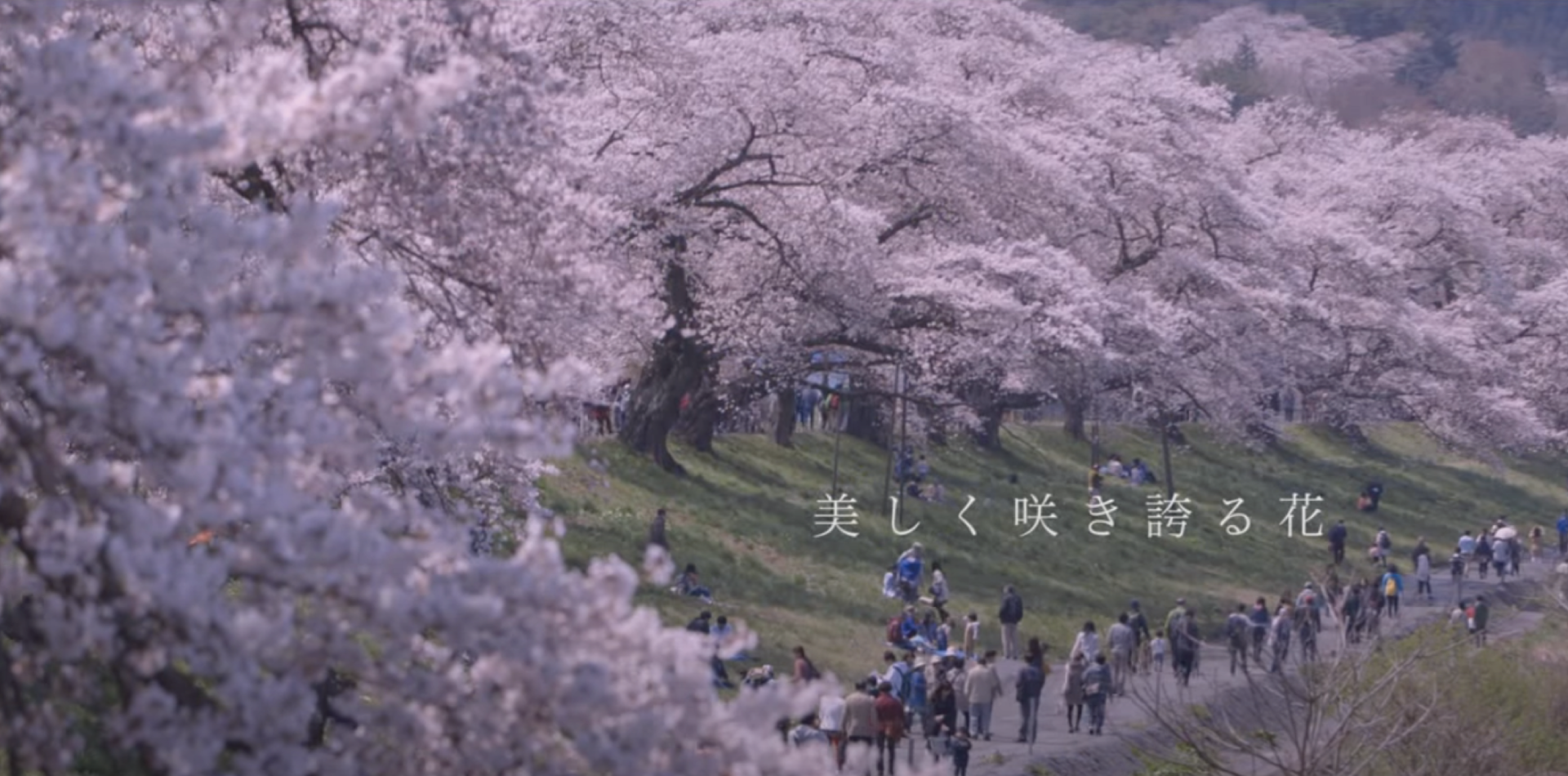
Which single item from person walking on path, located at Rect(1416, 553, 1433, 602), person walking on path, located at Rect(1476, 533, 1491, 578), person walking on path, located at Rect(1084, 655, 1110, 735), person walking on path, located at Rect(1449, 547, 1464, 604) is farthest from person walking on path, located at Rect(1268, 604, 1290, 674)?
person walking on path, located at Rect(1476, 533, 1491, 578)

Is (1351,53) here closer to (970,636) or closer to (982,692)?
(970,636)

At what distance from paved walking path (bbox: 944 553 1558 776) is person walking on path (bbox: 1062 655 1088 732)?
0.15 meters

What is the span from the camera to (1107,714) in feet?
71.1

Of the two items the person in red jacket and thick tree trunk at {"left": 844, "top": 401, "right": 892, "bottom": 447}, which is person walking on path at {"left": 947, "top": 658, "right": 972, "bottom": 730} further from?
thick tree trunk at {"left": 844, "top": 401, "right": 892, "bottom": 447}

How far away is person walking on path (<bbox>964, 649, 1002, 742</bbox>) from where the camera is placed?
19.1 meters

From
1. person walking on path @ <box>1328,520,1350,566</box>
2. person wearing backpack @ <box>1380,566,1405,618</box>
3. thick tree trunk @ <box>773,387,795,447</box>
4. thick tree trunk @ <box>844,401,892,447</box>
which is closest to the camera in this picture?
person wearing backpack @ <box>1380,566,1405,618</box>

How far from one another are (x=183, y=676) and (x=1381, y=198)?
43861 mm

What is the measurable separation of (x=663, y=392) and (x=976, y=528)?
5437 mm

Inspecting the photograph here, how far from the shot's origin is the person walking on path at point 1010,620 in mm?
23422

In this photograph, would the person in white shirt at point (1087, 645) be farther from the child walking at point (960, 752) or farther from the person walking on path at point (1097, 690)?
the child walking at point (960, 752)

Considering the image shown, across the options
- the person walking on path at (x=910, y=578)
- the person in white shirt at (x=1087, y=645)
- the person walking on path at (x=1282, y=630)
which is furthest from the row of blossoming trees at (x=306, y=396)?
the person walking on path at (x=1282, y=630)

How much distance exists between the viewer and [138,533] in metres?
5.56

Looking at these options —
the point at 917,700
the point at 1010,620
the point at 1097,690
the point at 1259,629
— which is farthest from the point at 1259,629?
the point at 917,700

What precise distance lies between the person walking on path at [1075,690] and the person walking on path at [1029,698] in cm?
58
